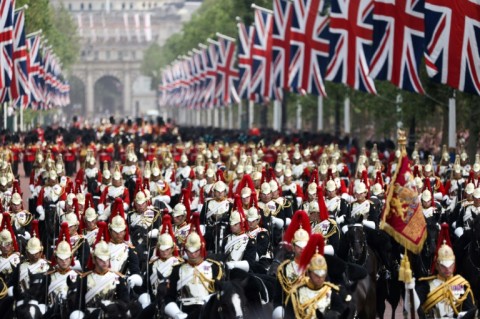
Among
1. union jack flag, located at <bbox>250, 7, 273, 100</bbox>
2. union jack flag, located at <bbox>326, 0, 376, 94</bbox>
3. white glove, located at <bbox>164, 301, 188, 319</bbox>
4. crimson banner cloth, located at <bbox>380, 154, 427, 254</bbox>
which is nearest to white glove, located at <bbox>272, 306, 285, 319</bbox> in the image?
white glove, located at <bbox>164, 301, 188, 319</bbox>

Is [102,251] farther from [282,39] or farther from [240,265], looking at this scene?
[282,39]

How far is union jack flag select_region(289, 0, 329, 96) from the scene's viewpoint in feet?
157

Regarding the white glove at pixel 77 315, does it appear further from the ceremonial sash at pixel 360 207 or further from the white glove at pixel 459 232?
the ceremonial sash at pixel 360 207

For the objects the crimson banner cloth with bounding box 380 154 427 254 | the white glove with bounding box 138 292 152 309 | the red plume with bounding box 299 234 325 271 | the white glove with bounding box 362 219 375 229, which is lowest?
the white glove with bounding box 138 292 152 309

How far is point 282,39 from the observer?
52375 mm

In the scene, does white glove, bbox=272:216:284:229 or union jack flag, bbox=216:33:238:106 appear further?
union jack flag, bbox=216:33:238:106

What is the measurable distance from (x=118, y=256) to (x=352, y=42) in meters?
26.0

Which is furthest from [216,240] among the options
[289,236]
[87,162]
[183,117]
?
[183,117]

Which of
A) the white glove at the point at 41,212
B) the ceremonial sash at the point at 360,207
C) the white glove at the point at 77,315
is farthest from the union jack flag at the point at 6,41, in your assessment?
the white glove at the point at 77,315

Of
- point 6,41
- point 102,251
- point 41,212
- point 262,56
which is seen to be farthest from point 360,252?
point 262,56

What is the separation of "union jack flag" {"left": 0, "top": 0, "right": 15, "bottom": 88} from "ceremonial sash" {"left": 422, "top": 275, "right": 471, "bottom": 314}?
96.7 ft

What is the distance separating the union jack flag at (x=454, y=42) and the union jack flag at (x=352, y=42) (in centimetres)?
800

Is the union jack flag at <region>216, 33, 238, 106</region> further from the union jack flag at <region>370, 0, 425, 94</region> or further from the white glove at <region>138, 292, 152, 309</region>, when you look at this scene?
the white glove at <region>138, 292, 152, 309</region>

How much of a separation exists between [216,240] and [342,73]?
24.6m
